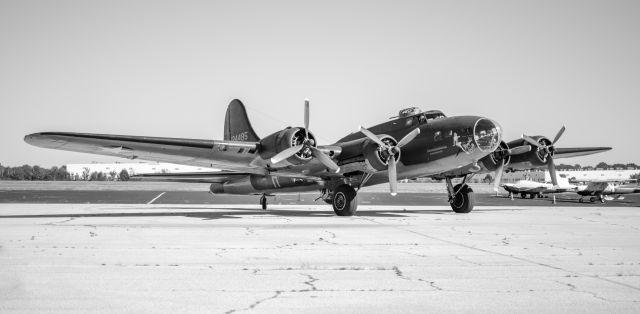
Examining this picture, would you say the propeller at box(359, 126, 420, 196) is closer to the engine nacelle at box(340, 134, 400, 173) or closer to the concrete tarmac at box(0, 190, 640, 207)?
the engine nacelle at box(340, 134, 400, 173)

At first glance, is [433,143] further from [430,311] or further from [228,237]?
[430,311]

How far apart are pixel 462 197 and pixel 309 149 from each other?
8.58 metres

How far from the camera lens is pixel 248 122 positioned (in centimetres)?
2580

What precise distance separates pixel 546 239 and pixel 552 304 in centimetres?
730

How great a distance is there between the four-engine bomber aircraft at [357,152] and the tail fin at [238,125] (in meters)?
3.00

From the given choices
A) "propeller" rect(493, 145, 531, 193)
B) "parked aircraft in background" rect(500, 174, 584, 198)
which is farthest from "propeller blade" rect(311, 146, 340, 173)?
"parked aircraft in background" rect(500, 174, 584, 198)

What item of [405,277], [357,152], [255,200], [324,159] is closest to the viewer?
[405,277]

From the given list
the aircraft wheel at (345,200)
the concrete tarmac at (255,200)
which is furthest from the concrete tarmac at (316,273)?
the concrete tarmac at (255,200)

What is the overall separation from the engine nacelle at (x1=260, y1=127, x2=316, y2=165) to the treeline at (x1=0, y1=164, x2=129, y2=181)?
140 meters

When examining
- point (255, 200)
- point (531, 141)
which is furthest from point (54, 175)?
point (531, 141)

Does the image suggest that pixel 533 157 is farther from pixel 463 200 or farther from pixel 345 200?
pixel 345 200

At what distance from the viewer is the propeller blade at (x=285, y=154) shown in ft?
62.3

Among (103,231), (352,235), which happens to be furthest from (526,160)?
(103,231)

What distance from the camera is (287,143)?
19.4 meters
